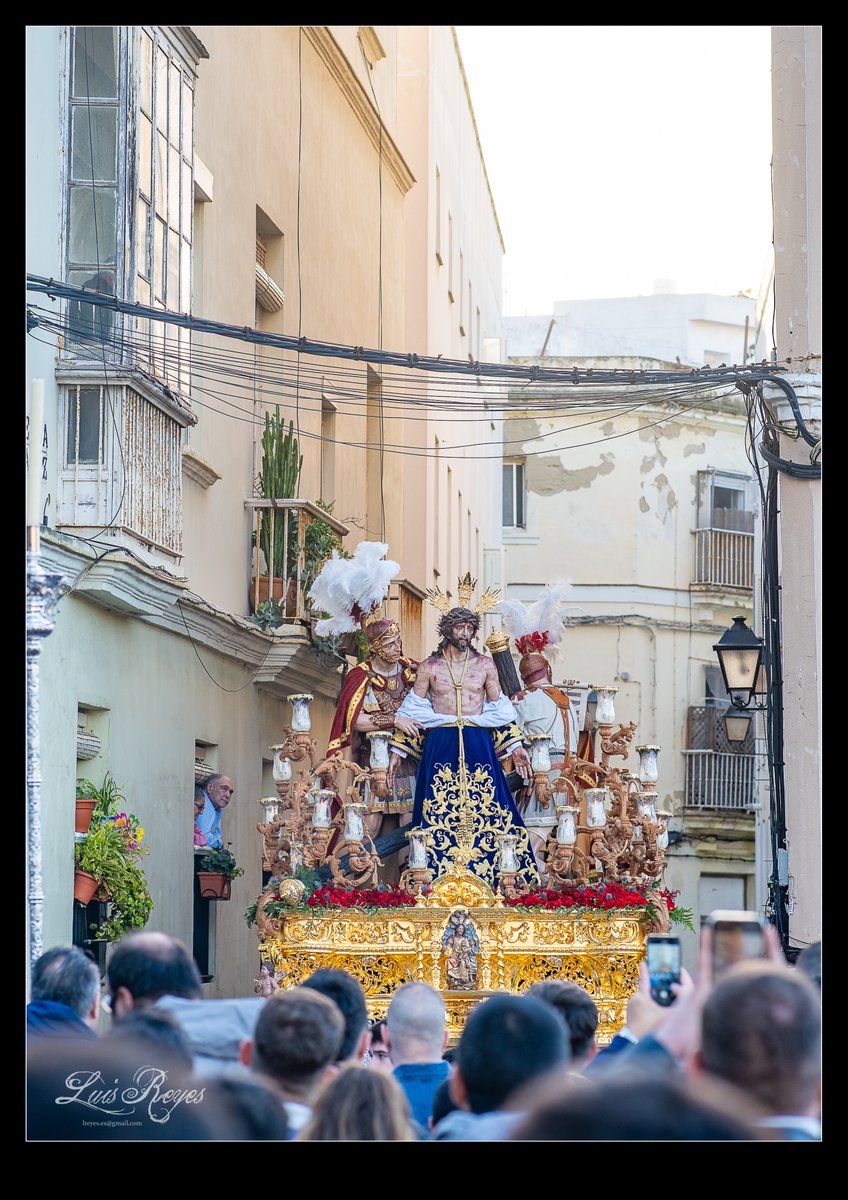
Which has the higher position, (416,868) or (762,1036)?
(762,1036)

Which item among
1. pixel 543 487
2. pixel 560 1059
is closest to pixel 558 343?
pixel 543 487

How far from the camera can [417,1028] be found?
19.9ft

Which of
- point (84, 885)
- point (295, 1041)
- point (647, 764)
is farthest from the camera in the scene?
point (647, 764)

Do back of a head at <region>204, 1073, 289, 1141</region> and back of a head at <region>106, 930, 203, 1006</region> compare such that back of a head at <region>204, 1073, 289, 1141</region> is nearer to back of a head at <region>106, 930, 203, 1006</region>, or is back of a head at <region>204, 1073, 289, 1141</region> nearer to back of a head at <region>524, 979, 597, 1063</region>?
back of a head at <region>106, 930, 203, 1006</region>

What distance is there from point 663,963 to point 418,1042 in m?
1.04

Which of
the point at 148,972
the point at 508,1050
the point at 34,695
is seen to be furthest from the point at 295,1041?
the point at 34,695

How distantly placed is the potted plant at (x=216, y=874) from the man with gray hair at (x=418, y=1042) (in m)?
6.77

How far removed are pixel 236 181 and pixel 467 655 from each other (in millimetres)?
4637

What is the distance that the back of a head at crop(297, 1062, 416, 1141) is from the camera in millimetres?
4430

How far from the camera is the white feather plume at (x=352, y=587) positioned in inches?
496

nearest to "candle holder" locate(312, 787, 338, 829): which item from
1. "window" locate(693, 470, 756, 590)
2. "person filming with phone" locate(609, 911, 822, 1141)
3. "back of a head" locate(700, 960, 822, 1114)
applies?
"person filming with phone" locate(609, 911, 822, 1141)

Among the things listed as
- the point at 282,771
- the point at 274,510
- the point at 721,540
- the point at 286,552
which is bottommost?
the point at 282,771

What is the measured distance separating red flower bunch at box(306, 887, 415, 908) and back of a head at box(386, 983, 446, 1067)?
4.85 m

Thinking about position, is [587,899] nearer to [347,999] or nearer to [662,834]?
[662,834]
